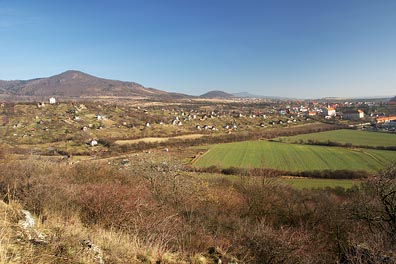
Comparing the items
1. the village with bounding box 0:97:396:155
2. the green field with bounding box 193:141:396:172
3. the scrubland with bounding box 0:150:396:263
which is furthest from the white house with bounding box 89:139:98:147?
the scrubland with bounding box 0:150:396:263

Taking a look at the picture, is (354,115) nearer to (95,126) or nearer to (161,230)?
(95,126)

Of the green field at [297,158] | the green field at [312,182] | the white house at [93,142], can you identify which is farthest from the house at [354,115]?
the white house at [93,142]

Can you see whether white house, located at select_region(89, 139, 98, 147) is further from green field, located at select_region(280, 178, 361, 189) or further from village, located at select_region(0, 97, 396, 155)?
green field, located at select_region(280, 178, 361, 189)

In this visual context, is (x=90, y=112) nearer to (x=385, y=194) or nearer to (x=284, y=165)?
(x=284, y=165)

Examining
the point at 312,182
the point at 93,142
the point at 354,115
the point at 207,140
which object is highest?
the point at 354,115

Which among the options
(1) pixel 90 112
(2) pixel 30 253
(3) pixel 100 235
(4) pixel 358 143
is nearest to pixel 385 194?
(3) pixel 100 235

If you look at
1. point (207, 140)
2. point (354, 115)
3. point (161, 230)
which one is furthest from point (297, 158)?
point (354, 115)

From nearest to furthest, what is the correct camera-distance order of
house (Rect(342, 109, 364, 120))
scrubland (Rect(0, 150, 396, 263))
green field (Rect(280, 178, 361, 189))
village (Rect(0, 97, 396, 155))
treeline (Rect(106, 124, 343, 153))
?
scrubland (Rect(0, 150, 396, 263))
green field (Rect(280, 178, 361, 189))
village (Rect(0, 97, 396, 155))
treeline (Rect(106, 124, 343, 153))
house (Rect(342, 109, 364, 120))

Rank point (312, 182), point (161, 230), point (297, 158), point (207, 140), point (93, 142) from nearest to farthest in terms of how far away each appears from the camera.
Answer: point (161, 230), point (312, 182), point (297, 158), point (93, 142), point (207, 140)

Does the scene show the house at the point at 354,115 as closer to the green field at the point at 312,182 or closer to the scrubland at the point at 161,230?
the green field at the point at 312,182
